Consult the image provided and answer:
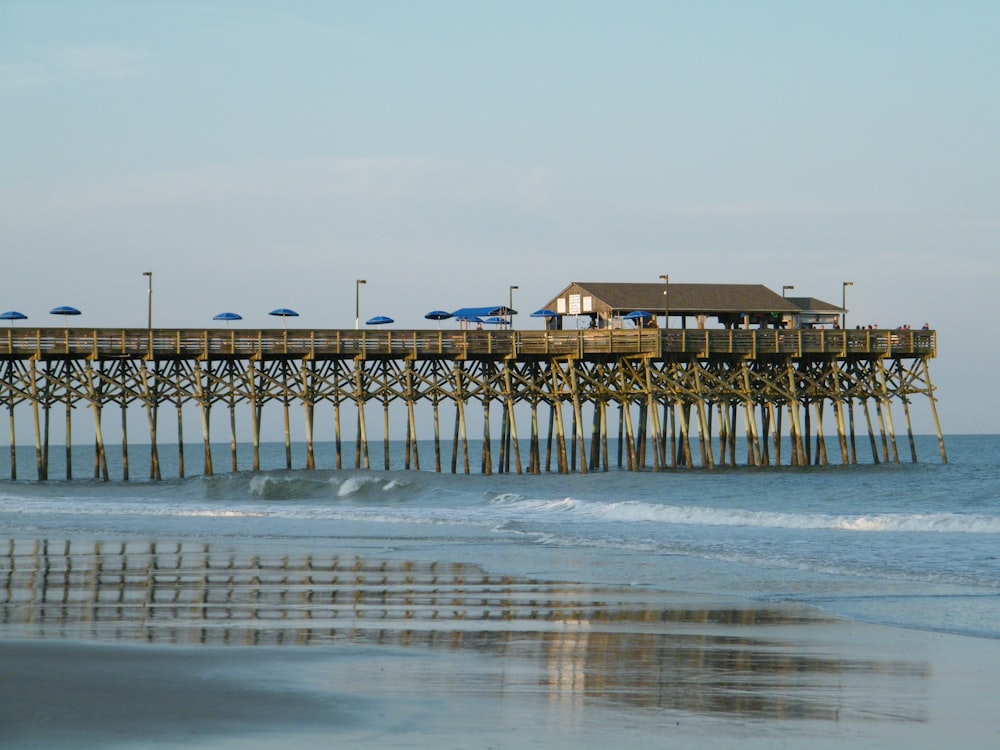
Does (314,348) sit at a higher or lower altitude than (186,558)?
higher

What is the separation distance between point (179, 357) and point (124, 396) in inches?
82.9

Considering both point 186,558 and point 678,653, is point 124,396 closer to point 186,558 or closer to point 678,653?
point 186,558

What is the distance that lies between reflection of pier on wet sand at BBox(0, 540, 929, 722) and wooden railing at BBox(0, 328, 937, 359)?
24701 millimetres

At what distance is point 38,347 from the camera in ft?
134

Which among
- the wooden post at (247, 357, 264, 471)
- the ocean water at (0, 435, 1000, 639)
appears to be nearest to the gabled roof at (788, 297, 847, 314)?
the ocean water at (0, 435, 1000, 639)

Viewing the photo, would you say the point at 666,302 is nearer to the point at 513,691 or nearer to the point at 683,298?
the point at 683,298

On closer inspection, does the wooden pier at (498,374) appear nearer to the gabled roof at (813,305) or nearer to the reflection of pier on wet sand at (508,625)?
the gabled roof at (813,305)

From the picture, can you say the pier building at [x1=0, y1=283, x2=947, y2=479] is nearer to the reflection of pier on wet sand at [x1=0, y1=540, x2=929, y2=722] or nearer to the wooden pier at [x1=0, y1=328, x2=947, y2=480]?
the wooden pier at [x1=0, y1=328, x2=947, y2=480]

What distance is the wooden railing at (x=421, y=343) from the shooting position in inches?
1622

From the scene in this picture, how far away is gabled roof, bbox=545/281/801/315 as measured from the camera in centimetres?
5012

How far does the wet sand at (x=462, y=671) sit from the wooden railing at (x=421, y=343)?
90.2 feet

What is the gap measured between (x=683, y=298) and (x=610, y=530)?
27.8 meters

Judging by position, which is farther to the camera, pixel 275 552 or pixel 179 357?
pixel 179 357

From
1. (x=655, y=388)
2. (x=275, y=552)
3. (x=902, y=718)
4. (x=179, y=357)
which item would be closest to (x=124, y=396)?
(x=179, y=357)
